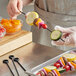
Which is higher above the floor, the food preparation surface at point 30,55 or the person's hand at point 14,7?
the person's hand at point 14,7

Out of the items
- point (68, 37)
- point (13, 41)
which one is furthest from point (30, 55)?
point (68, 37)

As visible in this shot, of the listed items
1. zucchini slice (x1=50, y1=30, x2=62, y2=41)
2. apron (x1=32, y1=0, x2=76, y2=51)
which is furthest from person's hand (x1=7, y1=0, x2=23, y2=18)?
zucchini slice (x1=50, y1=30, x2=62, y2=41)

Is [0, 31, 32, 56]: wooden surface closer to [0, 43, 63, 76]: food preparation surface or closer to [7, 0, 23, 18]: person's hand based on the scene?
[0, 43, 63, 76]: food preparation surface

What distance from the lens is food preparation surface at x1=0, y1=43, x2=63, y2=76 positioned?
131 cm

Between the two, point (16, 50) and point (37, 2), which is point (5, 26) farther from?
point (37, 2)

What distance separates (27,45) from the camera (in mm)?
1602

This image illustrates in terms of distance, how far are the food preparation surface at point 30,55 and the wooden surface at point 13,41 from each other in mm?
28

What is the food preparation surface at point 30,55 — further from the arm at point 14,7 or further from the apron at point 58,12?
the apron at point 58,12

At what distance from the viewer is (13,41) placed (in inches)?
60.0

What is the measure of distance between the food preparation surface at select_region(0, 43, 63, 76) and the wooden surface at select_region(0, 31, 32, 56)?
3 centimetres

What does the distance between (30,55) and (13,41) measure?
150 mm

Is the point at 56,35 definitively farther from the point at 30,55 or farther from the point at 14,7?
the point at 14,7

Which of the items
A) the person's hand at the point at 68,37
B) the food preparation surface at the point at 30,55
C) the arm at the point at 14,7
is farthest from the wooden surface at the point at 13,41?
the person's hand at the point at 68,37

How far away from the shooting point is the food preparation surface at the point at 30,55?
1308 millimetres
